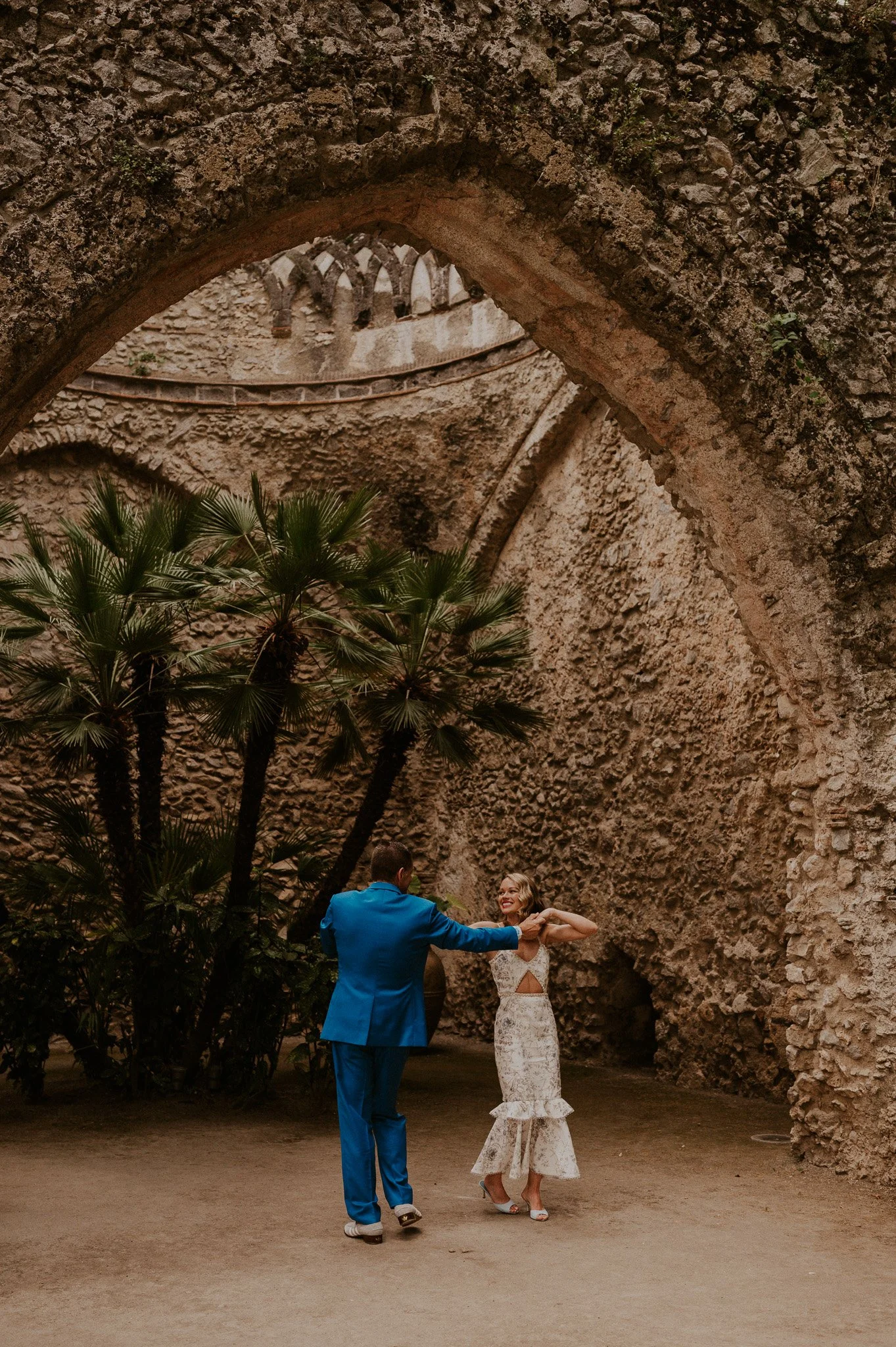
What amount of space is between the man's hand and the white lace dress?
92 millimetres

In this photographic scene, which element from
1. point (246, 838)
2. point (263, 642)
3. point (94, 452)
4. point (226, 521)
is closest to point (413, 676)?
point (263, 642)

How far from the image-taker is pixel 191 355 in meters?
11.2

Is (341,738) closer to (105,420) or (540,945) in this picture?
(540,945)

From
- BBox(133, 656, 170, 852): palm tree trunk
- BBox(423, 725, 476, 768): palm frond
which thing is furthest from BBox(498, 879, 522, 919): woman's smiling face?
BBox(133, 656, 170, 852): palm tree trunk

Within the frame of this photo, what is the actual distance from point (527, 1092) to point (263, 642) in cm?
318

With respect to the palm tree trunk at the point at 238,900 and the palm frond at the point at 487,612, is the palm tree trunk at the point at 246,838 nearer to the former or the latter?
the palm tree trunk at the point at 238,900

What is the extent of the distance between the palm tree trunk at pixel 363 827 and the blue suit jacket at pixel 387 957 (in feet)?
9.58

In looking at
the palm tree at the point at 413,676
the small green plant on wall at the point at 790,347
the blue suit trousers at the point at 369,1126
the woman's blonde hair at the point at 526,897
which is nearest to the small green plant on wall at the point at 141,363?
the palm tree at the point at 413,676

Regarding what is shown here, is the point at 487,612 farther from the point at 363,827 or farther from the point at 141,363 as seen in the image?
the point at 141,363

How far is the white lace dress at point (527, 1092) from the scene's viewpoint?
474cm

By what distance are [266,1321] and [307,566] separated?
408cm

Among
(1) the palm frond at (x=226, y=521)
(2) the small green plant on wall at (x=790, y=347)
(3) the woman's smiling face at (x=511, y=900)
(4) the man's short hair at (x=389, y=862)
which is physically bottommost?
(3) the woman's smiling face at (x=511, y=900)

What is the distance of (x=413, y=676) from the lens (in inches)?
293

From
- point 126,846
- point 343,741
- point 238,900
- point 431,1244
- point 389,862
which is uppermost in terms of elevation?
point 343,741
